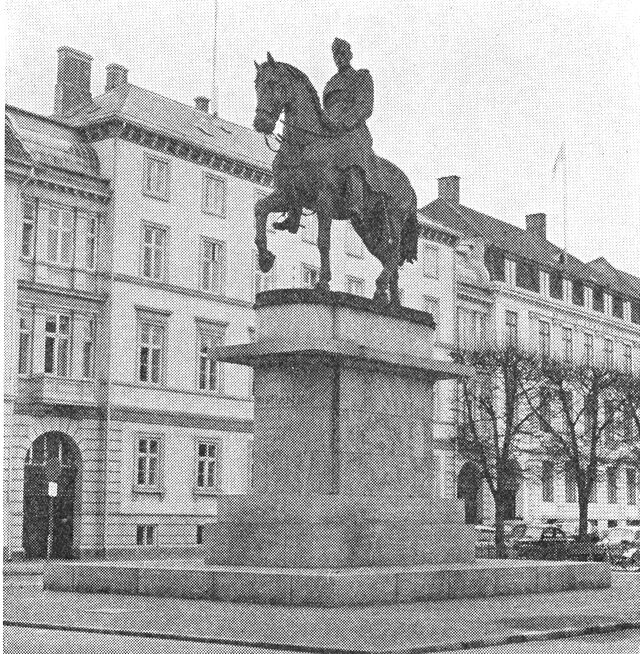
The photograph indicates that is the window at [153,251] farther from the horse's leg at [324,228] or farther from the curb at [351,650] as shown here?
the curb at [351,650]

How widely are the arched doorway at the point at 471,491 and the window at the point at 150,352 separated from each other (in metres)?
20.8

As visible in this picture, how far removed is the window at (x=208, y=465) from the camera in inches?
2072

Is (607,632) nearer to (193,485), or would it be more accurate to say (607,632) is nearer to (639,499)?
(193,485)

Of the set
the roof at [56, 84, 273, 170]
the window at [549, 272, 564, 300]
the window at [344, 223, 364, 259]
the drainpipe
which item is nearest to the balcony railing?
the drainpipe

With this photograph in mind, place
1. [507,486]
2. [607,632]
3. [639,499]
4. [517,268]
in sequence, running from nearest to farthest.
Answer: [607,632], [507,486], [517,268], [639,499]

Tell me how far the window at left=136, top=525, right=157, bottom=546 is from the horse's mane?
90.3ft

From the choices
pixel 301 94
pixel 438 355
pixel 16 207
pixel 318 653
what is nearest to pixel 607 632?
pixel 318 653

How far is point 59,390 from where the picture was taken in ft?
152

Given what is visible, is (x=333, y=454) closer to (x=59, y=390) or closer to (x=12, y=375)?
(x=12, y=375)

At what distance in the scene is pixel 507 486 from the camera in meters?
52.8

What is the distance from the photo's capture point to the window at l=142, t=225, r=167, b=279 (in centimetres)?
5109

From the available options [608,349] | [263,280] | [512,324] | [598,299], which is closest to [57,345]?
[263,280]

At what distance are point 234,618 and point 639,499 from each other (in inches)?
2681

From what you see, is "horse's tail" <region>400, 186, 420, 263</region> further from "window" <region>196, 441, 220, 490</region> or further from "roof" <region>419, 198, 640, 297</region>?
"roof" <region>419, 198, 640, 297</region>
